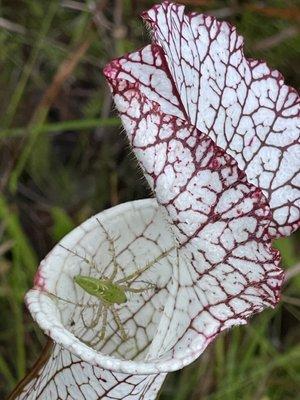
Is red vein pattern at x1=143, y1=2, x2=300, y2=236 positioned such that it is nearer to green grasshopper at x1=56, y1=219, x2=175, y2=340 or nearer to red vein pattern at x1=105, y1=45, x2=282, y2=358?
red vein pattern at x1=105, y1=45, x2=282, y2=358

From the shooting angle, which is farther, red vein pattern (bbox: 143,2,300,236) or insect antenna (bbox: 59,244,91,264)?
insect antenna (bbox: 59,244,91,264)

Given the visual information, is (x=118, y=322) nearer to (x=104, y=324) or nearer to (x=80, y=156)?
(x=104, y=324)

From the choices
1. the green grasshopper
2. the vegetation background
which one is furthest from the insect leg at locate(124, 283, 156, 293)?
the vegetation background

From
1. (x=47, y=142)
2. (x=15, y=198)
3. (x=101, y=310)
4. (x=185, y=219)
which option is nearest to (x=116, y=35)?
(x=47, y=142)

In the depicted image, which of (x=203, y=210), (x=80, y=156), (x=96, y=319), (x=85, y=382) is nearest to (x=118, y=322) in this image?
(x=96, y=319)

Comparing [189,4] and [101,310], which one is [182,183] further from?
[189,4]
